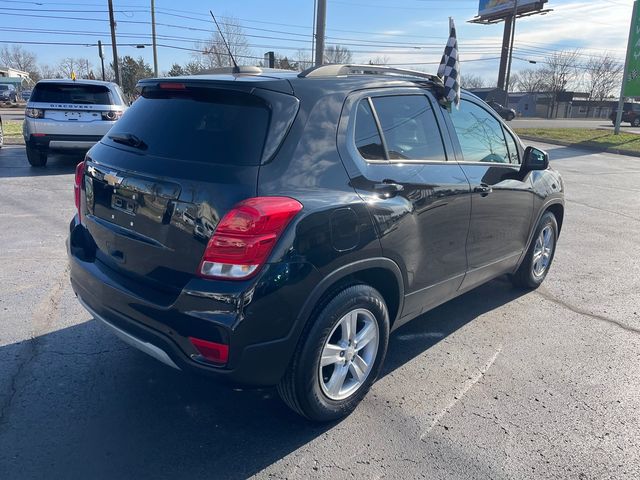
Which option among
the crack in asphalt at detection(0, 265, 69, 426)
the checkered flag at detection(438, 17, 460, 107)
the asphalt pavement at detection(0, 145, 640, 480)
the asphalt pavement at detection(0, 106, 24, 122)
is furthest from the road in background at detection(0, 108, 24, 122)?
the checkered flag at detection(438, 17, 460, 107)

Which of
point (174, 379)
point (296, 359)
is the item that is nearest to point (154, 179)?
point (296, 359)

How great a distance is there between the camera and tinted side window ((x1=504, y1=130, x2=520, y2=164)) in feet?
14.3

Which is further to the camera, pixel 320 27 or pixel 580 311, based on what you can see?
pixel 320 27

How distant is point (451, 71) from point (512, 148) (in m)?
1.04

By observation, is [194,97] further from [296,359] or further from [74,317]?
[74,317]

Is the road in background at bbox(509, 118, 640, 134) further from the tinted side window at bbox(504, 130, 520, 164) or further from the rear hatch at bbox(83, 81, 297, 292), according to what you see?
the rear hatch at bbox(83, 81, 297, 292)

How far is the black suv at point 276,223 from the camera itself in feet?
7.77

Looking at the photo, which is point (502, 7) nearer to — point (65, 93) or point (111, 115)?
point (111, 115)

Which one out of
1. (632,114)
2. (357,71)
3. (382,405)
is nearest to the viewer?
(382,405)

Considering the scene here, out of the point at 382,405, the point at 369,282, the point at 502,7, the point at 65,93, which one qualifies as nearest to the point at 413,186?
the point at 369,282

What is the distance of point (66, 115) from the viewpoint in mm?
10039

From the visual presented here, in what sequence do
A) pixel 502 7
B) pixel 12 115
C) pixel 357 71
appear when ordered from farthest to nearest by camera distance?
Answer: 1. pixel 502 7
2. pixel 12 115
3. pixel 357 71

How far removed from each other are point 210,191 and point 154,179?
1.26 feet

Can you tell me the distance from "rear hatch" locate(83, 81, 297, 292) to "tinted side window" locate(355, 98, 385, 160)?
17.5 inches
